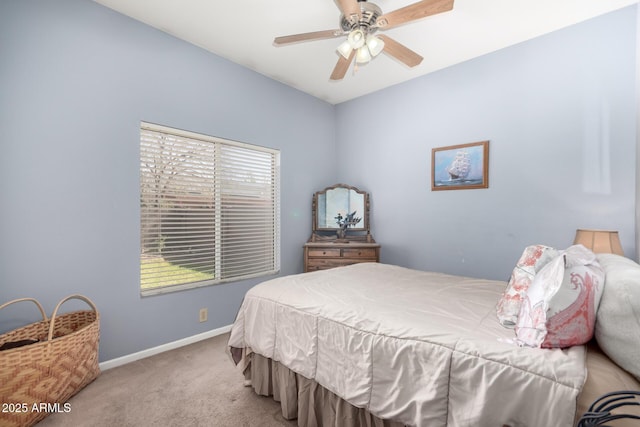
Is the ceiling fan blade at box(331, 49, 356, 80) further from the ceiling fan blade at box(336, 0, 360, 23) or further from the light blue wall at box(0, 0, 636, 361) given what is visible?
the light blue wall at box(0, 0, 636, 361)

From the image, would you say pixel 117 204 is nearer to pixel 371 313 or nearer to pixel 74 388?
pixel 74 388

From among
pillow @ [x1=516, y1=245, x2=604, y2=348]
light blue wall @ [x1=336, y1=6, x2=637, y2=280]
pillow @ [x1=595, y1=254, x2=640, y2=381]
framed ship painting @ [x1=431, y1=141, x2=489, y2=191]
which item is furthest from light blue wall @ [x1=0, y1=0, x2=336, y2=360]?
pillow @ [x1=595, y1=254, x2=640, y2=381]

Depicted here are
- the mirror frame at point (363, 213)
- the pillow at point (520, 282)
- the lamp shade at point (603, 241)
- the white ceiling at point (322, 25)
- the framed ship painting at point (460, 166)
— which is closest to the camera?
the pillow at point (520, 282)

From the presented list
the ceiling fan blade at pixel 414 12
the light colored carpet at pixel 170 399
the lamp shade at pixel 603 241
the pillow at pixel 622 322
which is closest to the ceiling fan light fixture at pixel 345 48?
the ceiling fan blade at pixel 414 12

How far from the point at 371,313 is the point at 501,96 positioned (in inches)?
105

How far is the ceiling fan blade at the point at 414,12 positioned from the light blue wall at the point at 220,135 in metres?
1.53

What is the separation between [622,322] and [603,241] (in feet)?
4.93

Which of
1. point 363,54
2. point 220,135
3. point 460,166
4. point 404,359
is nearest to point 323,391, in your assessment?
point 404,359

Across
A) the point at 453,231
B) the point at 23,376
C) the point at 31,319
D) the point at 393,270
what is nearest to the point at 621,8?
the point at 453,231

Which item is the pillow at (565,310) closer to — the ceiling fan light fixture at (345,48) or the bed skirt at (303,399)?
the bed skirt at (303,399)

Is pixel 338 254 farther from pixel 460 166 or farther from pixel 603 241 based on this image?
pixel 603 241

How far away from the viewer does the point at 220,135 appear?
2.90m

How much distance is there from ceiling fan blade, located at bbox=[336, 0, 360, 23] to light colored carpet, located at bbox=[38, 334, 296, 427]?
2.50 metres

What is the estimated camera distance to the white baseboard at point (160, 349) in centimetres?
219
